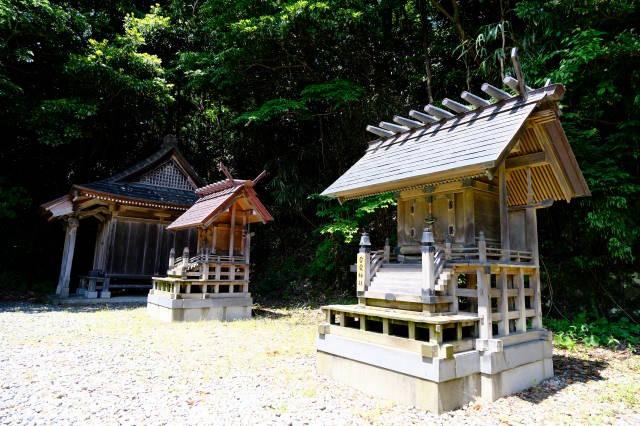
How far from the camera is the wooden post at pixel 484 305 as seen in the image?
5270 millimetres

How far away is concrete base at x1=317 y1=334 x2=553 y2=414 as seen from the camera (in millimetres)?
4738

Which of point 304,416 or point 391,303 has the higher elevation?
point 391,303

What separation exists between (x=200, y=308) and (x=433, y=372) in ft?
24.6

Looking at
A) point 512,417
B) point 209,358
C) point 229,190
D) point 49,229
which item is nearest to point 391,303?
point 512,417

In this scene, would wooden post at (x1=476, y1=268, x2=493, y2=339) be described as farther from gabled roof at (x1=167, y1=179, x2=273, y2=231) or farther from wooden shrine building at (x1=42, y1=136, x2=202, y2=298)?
wooden shrine building at (x1=42, y1=136, x2=202, y2=298)

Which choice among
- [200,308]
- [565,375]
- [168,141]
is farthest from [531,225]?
[168,141]

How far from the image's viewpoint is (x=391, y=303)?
5.96m

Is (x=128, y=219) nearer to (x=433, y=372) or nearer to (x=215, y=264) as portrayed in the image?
(x=215, y=264)

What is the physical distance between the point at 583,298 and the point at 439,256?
7072mm

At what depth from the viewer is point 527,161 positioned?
622 centimetres

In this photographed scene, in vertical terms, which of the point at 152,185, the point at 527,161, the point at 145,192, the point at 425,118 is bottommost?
the point at 527,161

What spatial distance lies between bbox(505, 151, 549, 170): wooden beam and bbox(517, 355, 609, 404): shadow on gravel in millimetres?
3510

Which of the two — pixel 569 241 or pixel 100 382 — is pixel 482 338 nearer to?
pixel 100 382

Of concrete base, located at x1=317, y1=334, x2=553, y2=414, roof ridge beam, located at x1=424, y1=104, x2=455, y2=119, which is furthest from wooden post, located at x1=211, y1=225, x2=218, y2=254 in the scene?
roof ridge beam, located at x1=424, y1=104, x2=455, y2=119
